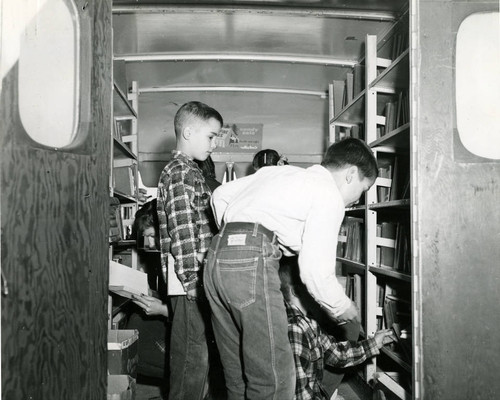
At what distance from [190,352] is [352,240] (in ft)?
6.35

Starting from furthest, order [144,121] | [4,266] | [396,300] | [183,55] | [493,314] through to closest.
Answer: [144,121], [183,55], [396,300], [493,314], [4,266]

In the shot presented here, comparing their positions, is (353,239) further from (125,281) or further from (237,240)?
(237,240)

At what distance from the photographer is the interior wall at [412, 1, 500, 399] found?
2.00 metres

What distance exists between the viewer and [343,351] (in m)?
2.36

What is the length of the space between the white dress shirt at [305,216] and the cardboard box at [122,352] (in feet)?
4.43

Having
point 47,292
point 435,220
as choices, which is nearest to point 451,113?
point 435,220

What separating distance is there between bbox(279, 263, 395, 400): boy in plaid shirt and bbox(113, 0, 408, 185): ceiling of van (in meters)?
2.05

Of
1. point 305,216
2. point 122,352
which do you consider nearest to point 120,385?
point 122,352

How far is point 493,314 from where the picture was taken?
6.58ft

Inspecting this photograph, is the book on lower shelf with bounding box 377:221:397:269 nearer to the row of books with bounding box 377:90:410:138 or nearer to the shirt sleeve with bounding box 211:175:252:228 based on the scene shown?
the row of books with bounding box 377:90:410:138

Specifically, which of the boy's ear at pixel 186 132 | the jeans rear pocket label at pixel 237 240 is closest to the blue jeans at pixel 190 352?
the jeans rear pocket label at pixel 237 240

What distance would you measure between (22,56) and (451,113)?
1796 millimetres

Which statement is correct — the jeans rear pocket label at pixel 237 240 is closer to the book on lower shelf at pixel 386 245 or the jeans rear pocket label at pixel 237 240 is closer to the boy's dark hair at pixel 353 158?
the boy's dark hair at pixel 353 158

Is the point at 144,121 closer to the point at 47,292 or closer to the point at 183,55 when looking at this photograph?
the point at 183,55
